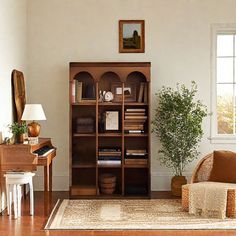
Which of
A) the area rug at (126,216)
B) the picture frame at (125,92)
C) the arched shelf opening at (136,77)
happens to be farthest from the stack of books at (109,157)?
the arched shelf opening at (136,77)

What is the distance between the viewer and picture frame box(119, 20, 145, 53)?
291 inches

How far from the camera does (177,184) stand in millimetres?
7039

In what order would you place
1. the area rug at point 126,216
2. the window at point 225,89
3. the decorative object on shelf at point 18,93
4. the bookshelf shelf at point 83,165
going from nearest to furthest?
the area rug at point 126,216 < the decorative object on shelf at point 18,93 < the bookshelf shelf at point 83,165 < the window at point 225,89

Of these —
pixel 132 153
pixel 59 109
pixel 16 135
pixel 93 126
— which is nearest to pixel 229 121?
pixel 132 153

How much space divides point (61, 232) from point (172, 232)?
1.18 metres

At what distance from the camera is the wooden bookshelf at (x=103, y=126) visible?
22.9ft

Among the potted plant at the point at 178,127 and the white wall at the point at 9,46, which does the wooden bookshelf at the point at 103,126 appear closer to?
the potted plant at the point at 178,127

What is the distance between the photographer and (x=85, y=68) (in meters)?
6.97

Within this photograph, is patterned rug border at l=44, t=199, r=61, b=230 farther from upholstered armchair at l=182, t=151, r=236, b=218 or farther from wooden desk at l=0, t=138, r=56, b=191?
upholstered armchair at l=182, t=151, r=236, b=218

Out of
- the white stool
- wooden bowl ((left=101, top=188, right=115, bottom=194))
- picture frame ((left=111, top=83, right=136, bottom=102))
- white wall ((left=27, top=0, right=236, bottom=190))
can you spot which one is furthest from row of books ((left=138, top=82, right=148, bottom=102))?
the white stool

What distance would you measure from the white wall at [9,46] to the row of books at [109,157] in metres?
1.48

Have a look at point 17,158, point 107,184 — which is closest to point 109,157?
point 107,184

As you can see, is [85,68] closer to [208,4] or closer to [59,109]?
[59,109]

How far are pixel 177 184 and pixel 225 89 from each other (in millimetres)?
1722
